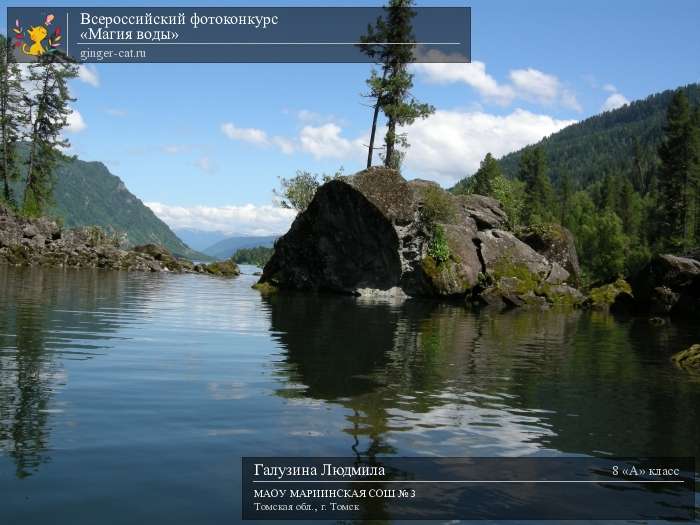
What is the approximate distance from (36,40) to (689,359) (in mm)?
62856

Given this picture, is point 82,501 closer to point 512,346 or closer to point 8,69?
point 512,346

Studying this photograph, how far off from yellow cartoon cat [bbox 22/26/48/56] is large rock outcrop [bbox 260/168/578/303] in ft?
97.4

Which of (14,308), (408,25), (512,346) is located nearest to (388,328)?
(512,346)

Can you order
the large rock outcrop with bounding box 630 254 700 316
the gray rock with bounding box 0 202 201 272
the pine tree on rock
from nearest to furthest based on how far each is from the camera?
the large rock outcrop with bounding box 630 254 700 316
the gray rock with bounding box 0 202 201 272
the pine tree on rock

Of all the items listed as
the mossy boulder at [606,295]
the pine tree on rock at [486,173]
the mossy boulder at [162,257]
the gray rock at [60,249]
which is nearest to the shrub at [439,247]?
the mossy boulder at [606,295]

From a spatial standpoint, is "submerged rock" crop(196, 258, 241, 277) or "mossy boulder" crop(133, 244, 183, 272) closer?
"mossy boulder" crop(133, 244, 183, 272)

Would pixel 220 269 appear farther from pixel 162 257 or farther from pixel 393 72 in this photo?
pixel 393 72

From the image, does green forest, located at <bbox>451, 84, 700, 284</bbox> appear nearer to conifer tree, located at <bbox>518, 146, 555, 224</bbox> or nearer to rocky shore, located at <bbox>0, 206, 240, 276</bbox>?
conifer tree, located at <bbox>518, 146, 555, 224</bbox>

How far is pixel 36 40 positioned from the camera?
58.2 meters

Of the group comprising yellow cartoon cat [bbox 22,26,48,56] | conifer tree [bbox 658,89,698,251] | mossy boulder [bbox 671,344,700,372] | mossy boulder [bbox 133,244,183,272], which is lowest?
mossy boulder [bbox 671,344,700,372]

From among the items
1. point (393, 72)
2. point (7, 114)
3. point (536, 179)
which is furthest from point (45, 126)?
point (536, 179)

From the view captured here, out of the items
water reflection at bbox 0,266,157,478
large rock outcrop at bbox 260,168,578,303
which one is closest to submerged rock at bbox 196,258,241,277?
large rock outcrop at bbox 260,168,578,303

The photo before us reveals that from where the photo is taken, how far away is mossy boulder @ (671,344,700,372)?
15.4 metres
